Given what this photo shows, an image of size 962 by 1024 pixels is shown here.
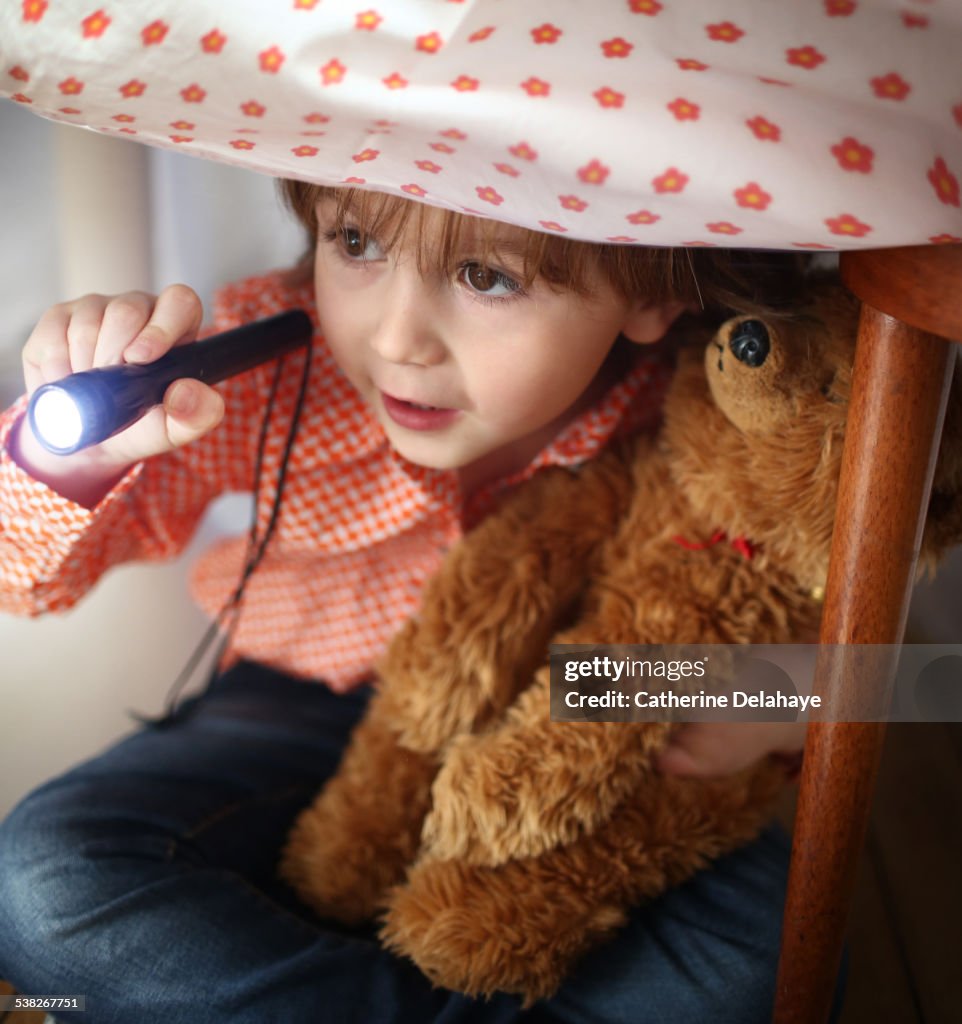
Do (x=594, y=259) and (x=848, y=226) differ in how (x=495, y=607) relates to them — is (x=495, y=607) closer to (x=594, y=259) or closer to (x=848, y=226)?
(x=594, y=259)

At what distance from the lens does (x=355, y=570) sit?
0.91 metres

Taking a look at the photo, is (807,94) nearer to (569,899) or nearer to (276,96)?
(276,96)

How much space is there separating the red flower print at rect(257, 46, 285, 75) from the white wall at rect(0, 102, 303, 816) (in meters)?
0.51

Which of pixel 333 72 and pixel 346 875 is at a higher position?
pixel 333 72

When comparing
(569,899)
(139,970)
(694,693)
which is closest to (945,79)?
(694,693)

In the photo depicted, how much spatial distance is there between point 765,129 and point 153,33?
28cm

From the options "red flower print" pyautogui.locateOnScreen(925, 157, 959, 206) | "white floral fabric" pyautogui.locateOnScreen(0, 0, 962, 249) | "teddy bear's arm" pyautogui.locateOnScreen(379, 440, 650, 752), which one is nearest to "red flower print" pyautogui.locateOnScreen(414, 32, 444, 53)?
"white floral fabric" pyautogui.locateOnScreen(0, 0, 962, 249)

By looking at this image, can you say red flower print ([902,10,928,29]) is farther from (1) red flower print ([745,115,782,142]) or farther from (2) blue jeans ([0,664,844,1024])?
(2) blue jeans ([0,664,844,1024])

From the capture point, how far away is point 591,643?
677 millimetres

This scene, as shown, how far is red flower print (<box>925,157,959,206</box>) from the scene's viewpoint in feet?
1.43

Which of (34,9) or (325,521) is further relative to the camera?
(325,521)

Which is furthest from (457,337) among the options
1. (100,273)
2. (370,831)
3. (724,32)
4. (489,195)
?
(100,273)

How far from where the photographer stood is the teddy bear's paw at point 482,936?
25.7 inches

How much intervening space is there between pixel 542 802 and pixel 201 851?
0.30 m
